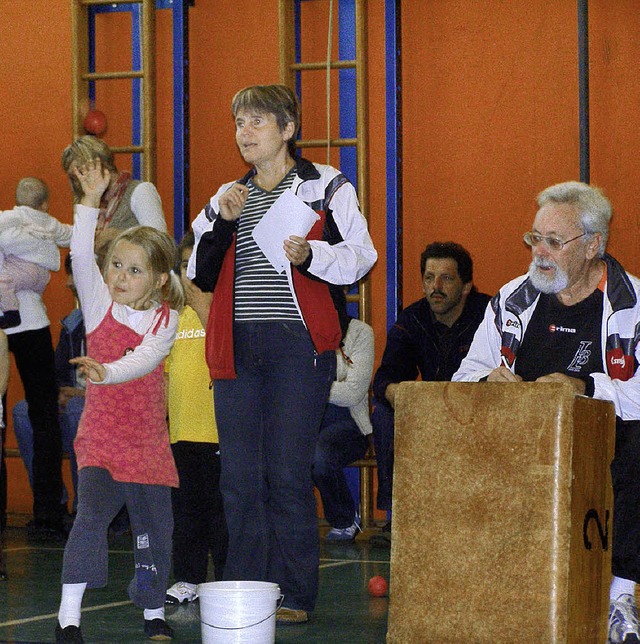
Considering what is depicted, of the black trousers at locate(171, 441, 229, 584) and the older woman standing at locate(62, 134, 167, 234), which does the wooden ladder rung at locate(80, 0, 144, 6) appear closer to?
the older woman standing at locate(62, 134, 167, 234)

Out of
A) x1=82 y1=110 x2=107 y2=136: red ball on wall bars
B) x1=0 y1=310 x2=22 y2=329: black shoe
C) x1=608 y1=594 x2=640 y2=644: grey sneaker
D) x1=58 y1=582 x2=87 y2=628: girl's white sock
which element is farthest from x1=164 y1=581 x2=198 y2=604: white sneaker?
x1=82 y1=110 x2=107 y2=136: red ball on wall bars

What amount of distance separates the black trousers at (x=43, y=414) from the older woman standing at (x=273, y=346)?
1.78 metres

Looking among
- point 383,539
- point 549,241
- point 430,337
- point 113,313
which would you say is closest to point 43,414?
point 383,539

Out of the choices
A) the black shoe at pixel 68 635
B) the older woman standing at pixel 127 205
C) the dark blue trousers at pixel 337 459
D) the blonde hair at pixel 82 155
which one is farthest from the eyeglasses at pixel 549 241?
the dark blue trousers at pixel 337 459

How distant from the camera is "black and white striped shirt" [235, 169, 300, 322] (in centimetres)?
292

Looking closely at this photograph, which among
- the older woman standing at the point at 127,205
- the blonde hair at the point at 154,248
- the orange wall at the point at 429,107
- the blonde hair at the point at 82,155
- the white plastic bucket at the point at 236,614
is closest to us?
the white plastic bucket at the point at 236,614

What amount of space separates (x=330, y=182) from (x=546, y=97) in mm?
2562

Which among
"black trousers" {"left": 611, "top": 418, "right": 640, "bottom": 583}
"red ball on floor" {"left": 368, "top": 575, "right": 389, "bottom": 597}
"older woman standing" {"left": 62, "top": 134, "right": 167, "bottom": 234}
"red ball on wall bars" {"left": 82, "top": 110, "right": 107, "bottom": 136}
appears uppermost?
"red ball on wall bars" {"left": 82, "top": 110, "right": 107, "bottom": 136}

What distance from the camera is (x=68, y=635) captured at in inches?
103

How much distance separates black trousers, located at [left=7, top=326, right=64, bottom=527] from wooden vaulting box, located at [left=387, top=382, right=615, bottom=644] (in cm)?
253

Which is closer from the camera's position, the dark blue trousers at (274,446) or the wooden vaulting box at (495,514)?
the wooden vaulting box at (495,514)

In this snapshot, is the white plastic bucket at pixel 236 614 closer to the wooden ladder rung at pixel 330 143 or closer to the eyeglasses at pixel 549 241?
the eyeglasses at pixel 549 241

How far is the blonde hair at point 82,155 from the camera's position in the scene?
3.80 metres

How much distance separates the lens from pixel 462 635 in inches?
88.8
